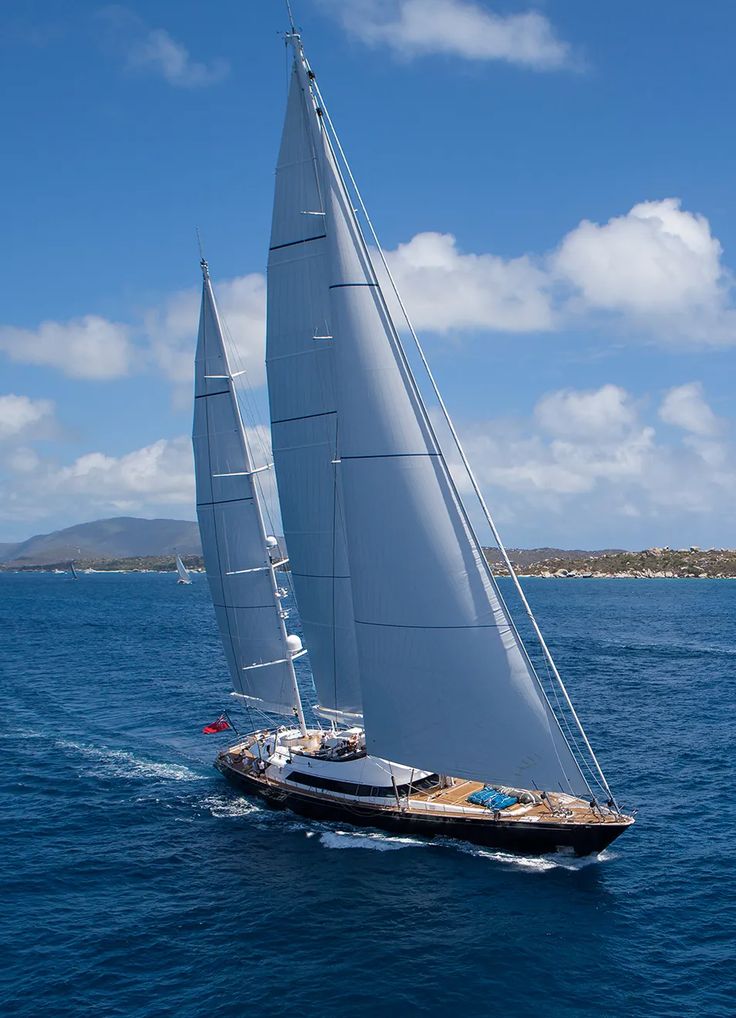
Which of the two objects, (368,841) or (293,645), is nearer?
(368,841)

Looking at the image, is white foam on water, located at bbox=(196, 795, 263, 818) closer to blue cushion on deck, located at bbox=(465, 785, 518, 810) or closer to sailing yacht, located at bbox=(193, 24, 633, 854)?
sailing yacht, located at bbox=(193, 24, 633, 854)

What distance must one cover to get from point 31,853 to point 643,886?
23.8 metres

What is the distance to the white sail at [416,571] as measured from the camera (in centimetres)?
2800

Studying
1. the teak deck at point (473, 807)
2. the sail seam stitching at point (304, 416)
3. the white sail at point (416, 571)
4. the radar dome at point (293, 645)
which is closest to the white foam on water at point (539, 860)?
the teak deck at point (473, 807)

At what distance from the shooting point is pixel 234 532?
133ft

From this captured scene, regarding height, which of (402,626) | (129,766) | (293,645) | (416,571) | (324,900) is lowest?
(324,900)

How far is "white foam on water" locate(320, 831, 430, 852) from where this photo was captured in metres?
33.2

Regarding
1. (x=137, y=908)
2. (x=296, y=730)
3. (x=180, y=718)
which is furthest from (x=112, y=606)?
(x=137, y=908)

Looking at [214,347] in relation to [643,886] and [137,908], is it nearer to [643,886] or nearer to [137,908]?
[137,908]

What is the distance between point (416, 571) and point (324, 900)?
38.9ft

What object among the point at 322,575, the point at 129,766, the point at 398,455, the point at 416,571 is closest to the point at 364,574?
the point at 416,571

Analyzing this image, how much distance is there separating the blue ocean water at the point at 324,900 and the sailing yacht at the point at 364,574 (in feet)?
6.33

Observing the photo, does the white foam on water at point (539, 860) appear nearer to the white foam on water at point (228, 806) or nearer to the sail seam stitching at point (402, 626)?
the sail seam stitching at point (402, 626)

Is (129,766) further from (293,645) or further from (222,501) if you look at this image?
(222,501)
